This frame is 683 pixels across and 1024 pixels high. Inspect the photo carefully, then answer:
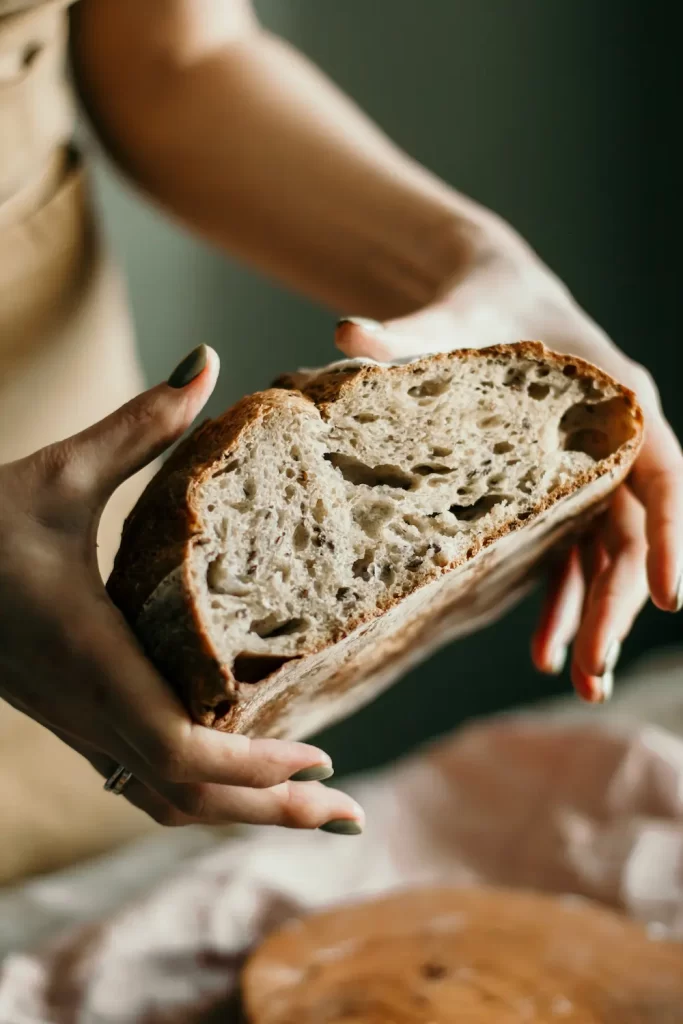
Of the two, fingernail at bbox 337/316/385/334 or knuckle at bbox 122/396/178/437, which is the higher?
knuckle at bbox 122/396/178/437

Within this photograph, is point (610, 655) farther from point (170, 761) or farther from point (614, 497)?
point (170, 761)

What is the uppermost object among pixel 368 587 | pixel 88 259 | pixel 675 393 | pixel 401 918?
pixel 88 259

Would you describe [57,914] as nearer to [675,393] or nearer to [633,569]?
[633,569]

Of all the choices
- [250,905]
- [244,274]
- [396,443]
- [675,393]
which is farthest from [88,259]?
[675,393]

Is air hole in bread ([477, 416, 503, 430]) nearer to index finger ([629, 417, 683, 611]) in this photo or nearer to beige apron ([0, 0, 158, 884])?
index finger ([629, 417, 683, 611])

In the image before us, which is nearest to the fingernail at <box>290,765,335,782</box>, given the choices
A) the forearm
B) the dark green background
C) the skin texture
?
the skin texture

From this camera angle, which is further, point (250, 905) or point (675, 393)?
point (675, 393)
